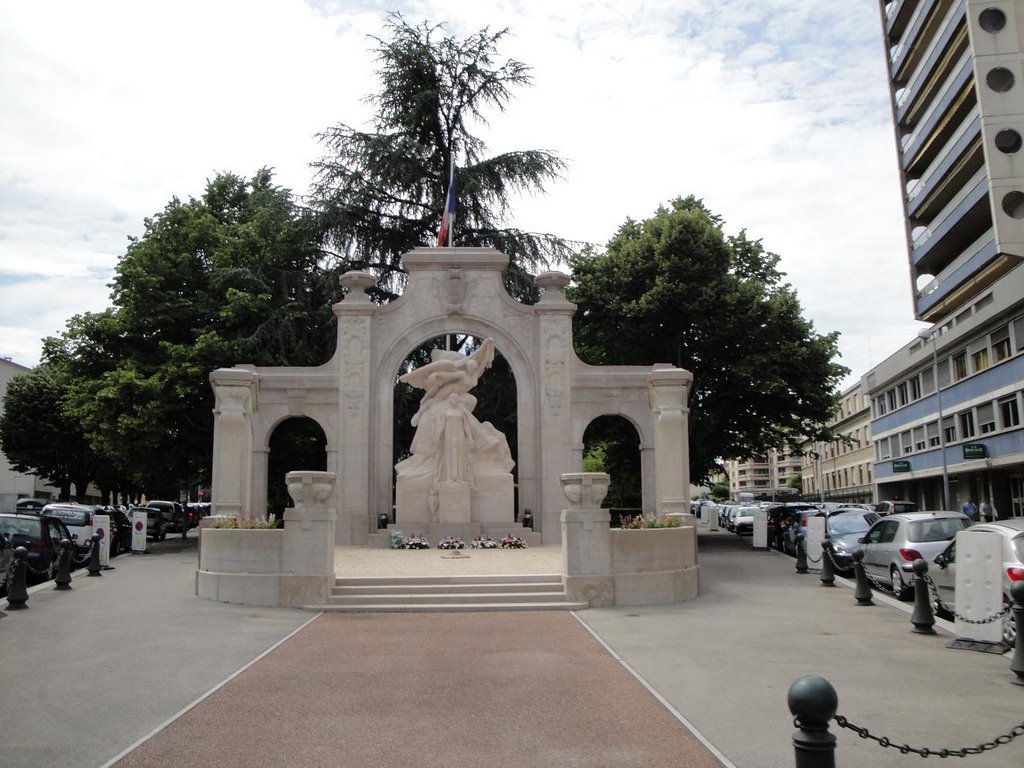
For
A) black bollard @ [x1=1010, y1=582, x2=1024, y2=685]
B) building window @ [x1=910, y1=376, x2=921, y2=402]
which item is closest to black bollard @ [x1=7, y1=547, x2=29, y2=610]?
black bollard @ [x1=1010, y1=582, x2=1024, y2=685]

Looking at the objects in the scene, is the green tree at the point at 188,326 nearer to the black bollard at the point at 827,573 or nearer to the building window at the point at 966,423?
the black bollard at the point at 827,573

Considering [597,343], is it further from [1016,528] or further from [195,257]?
[1016,528]

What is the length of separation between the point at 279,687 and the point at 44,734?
7.10 feet

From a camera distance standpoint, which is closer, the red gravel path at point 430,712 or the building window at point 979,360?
the red gravel path at point 430,712

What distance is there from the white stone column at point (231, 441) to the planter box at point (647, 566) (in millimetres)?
12560

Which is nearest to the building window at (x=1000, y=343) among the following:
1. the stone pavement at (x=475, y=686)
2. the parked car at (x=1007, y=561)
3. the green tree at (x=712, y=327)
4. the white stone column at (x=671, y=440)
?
the green tree at (x=712, y=327)

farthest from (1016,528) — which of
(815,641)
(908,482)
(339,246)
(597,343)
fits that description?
(908,482)

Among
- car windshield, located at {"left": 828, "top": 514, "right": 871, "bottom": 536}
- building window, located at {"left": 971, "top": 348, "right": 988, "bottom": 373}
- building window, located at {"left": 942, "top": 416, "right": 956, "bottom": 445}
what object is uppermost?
building window, located at {"left": 971, "top": 348, "right": 988, "bottom": 373}

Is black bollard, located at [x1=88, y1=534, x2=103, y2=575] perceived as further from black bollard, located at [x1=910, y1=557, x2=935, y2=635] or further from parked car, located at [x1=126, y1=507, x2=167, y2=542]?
black bollard, located at [x1=910, y1=557, x2=935, y2=635]

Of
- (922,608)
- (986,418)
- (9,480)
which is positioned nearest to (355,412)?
(922,608)

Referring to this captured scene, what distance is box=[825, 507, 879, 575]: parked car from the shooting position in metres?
19.4

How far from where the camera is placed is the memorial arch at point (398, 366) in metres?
24.0

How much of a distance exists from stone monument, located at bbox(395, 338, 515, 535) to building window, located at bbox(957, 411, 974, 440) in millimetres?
27123

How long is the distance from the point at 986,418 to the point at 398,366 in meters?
27.9
